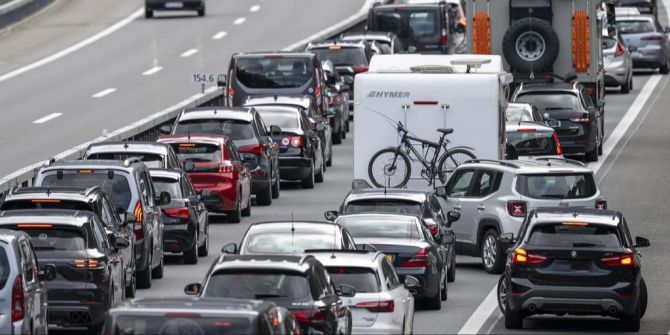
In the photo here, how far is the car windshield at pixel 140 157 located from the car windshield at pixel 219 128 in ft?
17.5

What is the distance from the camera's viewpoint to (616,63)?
58.1 meters

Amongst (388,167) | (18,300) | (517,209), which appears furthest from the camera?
(388,167)

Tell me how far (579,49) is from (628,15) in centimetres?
2421

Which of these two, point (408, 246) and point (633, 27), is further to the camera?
point (633, 27)

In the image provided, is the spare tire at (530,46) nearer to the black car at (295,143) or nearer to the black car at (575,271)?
the black car at (295,143)

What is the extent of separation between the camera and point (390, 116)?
3338 centimetres

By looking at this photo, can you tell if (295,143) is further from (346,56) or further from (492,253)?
(346,56)

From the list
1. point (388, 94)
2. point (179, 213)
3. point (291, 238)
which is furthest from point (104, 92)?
point (291, 238)

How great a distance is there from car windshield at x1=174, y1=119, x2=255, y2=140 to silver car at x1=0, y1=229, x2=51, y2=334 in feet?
54.2

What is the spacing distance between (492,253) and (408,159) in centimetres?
423

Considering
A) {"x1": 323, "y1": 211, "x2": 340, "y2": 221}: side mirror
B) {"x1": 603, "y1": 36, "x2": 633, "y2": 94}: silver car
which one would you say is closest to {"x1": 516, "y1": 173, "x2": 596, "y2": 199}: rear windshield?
{"x1": 323, "y1": 211, "x2": 340, "y2": 221}: side mirror

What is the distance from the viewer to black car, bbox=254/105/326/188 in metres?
39.2

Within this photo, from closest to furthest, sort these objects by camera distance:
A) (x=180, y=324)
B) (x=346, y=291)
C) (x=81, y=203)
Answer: (x=180, y=324) → (x=346, y=291) → (x=81, y=203)

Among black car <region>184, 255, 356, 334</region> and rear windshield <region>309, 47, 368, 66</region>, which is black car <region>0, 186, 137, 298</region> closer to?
black car <region>184, 255, 356, 334</region>
